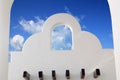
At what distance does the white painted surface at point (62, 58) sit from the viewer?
6707 mm

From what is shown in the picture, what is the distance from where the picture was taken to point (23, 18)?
806 centimetres

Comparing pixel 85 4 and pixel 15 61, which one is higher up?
pixel 85 4

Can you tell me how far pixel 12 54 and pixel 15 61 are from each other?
0.24 meters

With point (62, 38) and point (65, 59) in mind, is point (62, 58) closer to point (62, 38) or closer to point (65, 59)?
point (65, 59)

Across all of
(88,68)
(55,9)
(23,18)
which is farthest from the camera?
(23,18)

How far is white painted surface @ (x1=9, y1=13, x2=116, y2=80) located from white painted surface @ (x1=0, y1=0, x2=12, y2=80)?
4599 mm

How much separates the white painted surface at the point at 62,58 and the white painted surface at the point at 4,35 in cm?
460

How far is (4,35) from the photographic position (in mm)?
2076

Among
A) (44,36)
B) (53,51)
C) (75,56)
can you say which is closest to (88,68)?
(75,56)

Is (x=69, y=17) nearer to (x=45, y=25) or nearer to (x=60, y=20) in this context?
(x=60, y=20)

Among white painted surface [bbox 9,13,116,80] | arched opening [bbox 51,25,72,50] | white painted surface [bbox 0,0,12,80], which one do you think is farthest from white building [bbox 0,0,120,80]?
white painted surface [bbox 0,0,12,80]

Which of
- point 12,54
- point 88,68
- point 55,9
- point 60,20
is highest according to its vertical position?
point 55,9

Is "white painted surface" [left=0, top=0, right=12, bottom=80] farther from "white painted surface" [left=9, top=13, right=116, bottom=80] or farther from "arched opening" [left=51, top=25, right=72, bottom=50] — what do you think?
"arched opening" [left=51, top=25, right=72, bottom=50]

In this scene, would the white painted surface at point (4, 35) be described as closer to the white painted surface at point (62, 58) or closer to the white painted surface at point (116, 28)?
the white painted surface at point (116, 28)
